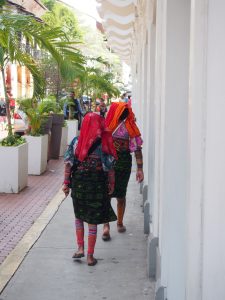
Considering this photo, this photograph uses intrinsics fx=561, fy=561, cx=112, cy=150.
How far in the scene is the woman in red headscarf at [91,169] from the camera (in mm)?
5562

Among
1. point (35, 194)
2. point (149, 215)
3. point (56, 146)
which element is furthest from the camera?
point (56, 146)

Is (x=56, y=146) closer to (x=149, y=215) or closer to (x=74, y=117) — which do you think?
(x=74, y=117)

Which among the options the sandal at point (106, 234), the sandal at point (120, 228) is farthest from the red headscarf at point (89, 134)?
the sandal at point (120, 228)

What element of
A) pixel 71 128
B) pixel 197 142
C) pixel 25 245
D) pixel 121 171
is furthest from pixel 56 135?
pixel 197 142

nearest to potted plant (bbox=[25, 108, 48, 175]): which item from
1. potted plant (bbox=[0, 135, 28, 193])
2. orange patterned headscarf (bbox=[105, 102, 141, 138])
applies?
potted plant (bbox=[0, 135, 28, 193])

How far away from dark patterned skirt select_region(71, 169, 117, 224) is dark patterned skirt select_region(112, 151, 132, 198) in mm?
1053

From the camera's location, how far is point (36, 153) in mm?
11414

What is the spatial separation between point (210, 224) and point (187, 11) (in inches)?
88.8

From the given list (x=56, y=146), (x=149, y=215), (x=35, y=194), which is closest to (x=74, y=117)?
(x=56, y=146)

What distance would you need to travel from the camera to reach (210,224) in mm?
2762

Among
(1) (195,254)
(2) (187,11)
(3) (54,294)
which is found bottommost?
(3) (54,294)

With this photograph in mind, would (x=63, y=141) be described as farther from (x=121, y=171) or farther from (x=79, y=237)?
(x=79, y=237)

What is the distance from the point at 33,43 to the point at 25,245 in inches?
123

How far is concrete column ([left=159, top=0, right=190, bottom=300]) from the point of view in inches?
174
